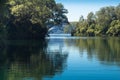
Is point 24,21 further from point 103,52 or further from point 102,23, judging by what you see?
point 102,23

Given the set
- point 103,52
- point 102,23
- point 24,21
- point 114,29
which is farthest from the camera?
point 102,23

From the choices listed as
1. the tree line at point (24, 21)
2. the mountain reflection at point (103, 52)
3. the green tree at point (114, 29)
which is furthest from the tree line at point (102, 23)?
the mountain reflection at point (103, 52)

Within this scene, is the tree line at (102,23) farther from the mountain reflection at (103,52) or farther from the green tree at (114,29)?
the mountain reflection at (103,52)

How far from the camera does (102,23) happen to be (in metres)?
160

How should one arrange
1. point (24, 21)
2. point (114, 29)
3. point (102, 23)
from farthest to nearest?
1. point (102, 23)
2. point (114, 29)
3. point (24, 21)

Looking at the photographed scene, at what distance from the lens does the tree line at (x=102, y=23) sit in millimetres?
151125

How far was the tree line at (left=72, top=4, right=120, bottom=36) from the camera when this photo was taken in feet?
496

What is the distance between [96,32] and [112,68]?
133 m

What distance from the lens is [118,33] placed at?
486ft

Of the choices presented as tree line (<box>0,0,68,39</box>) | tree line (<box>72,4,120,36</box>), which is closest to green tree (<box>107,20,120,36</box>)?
tree line (<box>72,4,120,36</box>)

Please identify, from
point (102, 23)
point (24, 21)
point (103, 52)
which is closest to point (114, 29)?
point (102, 23)

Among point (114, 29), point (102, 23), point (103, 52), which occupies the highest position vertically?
point (102, 23)

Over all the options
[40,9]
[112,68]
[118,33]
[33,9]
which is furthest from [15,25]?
[118,33]

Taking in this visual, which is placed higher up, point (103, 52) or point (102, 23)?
point (102, 23)
